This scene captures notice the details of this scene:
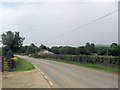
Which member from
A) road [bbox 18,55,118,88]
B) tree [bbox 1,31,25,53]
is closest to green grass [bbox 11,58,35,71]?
road [bbox 18,55,118,88]

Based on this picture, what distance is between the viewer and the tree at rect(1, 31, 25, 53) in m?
45.1

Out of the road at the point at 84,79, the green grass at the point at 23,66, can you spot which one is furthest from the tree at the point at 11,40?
the road at the point at 84,79

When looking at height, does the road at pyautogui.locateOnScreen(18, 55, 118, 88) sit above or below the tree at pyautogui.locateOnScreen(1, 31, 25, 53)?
below

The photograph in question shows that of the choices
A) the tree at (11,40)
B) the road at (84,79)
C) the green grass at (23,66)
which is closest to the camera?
the road at (84,79)

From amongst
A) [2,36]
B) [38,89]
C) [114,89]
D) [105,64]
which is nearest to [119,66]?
[105,64]

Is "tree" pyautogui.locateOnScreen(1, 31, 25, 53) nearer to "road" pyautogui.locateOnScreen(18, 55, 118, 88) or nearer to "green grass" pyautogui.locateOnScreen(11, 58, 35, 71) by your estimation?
"green grass" pyautogui.locateOnScreen(11, 58, 35, 71)

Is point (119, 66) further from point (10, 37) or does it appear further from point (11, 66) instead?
point (10, 37)

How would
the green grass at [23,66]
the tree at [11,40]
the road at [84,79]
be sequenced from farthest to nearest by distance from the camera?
the tree at [11,40] < the green grass at [23,66] < the road at [84,79]

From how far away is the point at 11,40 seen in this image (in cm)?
4553

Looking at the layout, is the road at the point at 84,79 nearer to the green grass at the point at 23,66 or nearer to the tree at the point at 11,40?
the green grass at the point at 23,66

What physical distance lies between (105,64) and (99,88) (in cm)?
1349

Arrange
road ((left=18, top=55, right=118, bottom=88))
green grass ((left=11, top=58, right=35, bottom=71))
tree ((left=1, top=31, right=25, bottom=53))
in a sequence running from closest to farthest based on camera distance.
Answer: road ((left=18, top=55, right=118, bottom=88)), green grass ((left=11, top=58, right=35, bottom=71)), tree ((left=1, top=31, right=25, bottom=53))

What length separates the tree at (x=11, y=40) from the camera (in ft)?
148

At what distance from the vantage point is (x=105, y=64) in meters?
20.0
